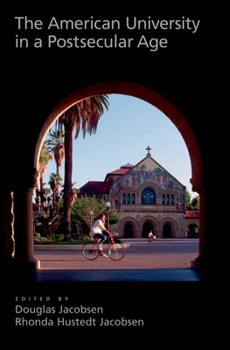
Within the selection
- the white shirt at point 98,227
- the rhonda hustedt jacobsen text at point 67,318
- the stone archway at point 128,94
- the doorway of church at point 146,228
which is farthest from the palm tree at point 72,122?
the doorway of church at point 146,228

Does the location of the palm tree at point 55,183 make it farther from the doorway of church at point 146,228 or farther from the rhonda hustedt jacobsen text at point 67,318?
the rhonda hustedt jacobsen text at point 67,318

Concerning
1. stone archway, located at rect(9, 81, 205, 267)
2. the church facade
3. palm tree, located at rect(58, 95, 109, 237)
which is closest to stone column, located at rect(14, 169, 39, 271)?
stone archway, located at rect(9, 81, 205, 267)

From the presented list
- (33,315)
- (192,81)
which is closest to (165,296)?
(33,315)

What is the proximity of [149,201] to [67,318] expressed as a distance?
57.7m

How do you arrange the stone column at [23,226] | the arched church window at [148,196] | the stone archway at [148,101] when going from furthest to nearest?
the arched church window at [148,196] < the stone archway at [148,101] < the stone column at [23,226]

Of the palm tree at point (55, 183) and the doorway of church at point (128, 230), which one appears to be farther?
the doorway of church at point (128, 230)

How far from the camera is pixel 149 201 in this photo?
62.2 m

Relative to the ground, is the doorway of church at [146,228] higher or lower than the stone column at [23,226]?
lower

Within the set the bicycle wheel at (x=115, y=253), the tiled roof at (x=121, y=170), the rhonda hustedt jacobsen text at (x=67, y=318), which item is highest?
the tiled roof at (x=121, y=170)

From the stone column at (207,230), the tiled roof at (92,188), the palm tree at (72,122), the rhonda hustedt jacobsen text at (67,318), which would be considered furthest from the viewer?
the tiled roof at (92,188)

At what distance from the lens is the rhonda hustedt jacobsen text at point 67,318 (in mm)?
4770

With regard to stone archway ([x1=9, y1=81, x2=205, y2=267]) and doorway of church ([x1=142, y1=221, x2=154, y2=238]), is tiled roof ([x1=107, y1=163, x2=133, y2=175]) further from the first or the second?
stone archway ([x1=9, y1=81, x2=205, y2=267])

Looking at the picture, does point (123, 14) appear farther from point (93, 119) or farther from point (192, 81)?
point (93, 119)

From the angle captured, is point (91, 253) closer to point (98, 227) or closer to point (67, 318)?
point (98, 227)
